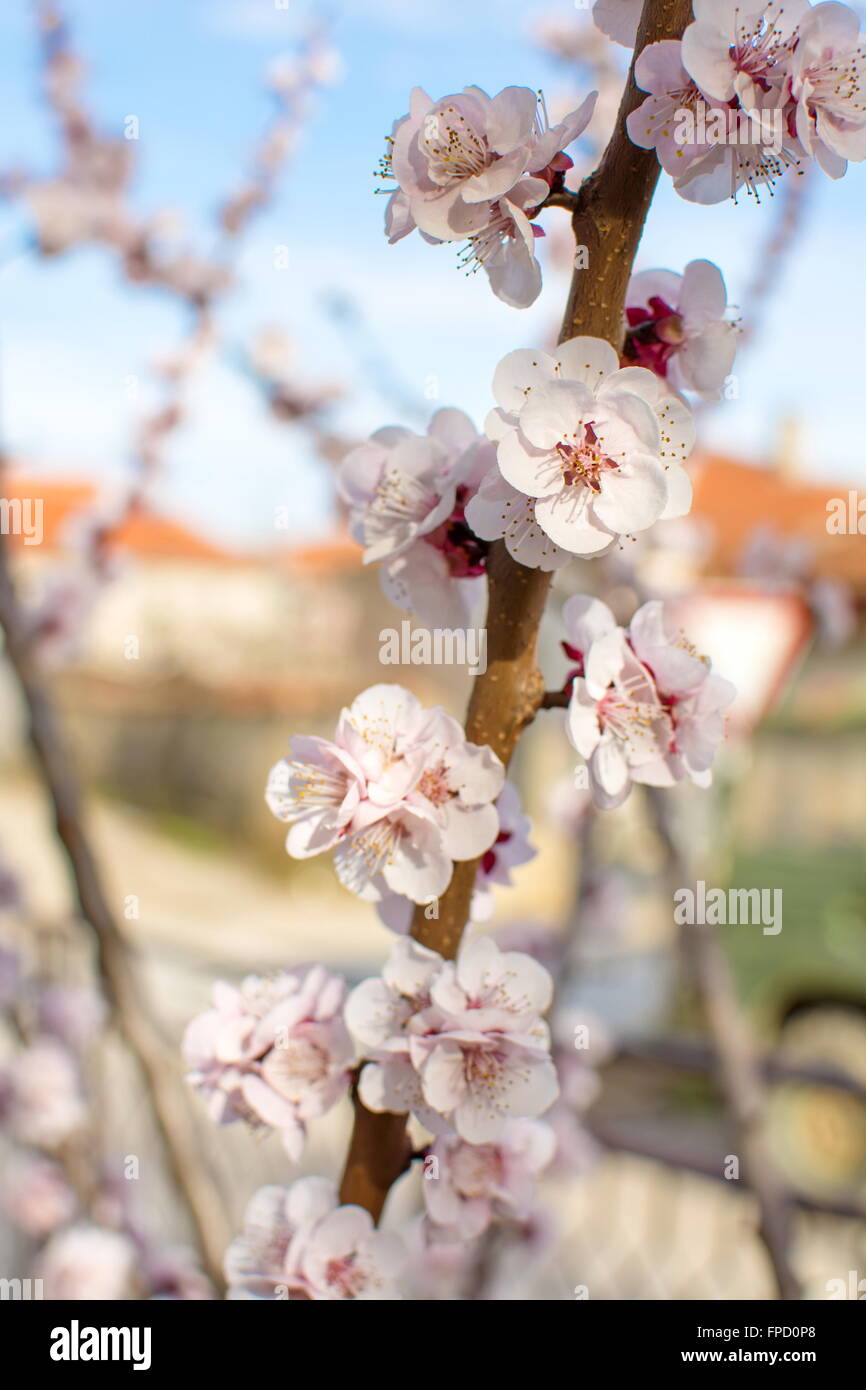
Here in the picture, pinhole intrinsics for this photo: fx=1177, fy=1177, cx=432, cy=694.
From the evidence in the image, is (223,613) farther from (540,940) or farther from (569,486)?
(569,486)

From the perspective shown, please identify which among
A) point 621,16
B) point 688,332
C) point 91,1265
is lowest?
point 91,1265

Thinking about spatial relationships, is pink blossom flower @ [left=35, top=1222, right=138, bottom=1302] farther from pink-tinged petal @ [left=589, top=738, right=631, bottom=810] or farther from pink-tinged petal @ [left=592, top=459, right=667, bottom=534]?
pink-tinged petal @ [left=592, top=459, right=667, bottom=534]

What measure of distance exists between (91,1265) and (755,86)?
1643 mm

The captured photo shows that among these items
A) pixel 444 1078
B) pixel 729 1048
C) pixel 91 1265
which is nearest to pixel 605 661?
pixel 444 1078

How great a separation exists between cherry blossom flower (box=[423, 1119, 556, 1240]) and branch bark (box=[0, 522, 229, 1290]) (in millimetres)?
493

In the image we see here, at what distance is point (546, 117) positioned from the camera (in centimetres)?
65

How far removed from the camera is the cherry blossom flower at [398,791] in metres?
0.63

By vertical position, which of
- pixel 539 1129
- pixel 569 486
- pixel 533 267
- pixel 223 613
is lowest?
pixel 539 1129

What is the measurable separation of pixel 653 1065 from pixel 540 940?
80cm

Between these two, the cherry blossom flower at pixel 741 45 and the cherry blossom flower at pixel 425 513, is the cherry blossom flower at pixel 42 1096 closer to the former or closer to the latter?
the cherry blossom flower at pixel 425 513

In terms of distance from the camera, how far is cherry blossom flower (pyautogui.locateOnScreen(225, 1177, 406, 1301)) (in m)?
0.69

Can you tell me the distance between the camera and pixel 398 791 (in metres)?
0.63

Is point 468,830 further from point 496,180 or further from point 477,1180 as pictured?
point 496,180
